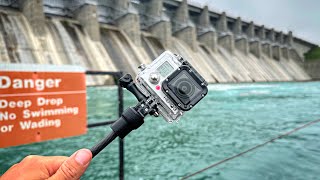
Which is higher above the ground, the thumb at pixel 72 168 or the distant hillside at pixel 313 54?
the distant hillside at pixel 313 54

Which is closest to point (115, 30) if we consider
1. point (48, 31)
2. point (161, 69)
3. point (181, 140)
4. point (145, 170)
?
point (48, 31)

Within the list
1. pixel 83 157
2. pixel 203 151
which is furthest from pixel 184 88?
pixel 203 151

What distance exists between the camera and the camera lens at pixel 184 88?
1213mm

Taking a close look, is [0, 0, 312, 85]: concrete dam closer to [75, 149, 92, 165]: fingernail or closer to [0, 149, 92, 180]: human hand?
[0, 149, 92, 180]: human hand

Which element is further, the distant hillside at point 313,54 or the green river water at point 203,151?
the distant hillside at point 313,54

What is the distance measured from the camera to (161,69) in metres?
1.27

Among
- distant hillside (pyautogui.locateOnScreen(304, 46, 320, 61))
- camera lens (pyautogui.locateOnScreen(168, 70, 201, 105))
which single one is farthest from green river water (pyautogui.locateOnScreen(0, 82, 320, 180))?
distant hillside (pyautogui.locateOnScreen(304, 46, 320, 61))

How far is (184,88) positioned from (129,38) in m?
30.9

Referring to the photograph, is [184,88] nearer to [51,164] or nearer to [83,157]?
[83,157]

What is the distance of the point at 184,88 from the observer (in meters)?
1.23

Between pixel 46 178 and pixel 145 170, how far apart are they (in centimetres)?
368

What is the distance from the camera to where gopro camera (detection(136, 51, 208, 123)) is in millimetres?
1204

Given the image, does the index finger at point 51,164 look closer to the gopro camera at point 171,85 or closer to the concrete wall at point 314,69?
the gopro camera at point 171,85

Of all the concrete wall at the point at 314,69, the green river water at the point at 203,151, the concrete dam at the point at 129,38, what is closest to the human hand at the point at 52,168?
the green river water at the point at 203,151
